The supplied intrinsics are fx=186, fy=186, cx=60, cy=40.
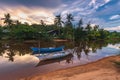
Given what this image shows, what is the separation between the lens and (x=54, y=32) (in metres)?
78.0

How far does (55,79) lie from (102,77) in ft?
11.5

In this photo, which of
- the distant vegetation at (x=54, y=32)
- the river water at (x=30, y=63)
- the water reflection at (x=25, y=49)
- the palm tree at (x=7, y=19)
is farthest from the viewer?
the palm tree at (x=7, y=19)

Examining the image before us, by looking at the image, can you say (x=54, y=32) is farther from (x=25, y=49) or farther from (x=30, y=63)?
(x=30, y=63)

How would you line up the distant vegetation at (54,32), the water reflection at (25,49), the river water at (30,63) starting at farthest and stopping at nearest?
the distant vegetation at (54,32)
the water reflection at (25,49)
the river water at (30,63)

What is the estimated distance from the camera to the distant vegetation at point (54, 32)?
65050mm

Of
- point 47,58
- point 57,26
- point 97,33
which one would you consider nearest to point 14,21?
point 57,26

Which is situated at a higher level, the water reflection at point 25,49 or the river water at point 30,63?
the water reflection at point 25,49

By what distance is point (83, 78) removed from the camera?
44.3 feet

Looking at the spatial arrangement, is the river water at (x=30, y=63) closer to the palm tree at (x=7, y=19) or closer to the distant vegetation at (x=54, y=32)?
the distant vegetation at (x=54, y=32)

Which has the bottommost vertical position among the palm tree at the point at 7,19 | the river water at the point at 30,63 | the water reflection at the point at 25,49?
the river water at the point at 30,63

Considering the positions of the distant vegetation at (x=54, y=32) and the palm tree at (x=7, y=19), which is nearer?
the distant vegetation at (x=54, y=32)

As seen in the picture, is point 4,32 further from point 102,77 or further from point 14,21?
point 102,77

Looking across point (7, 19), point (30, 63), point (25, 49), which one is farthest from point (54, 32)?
point (30, 63)

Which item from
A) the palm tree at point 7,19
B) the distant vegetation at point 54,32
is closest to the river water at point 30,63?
the distant vegetation at point 54,32
